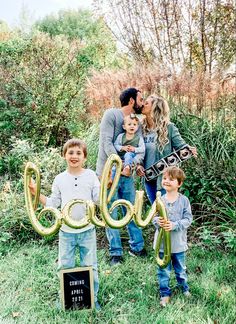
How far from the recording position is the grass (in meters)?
3.57

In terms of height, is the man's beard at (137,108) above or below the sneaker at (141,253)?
above

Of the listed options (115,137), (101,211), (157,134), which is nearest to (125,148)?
(115,137)

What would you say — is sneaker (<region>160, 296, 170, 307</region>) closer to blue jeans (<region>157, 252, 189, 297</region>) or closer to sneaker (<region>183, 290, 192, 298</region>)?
blue jeans (<region>157, 252, 189, 297</region>)

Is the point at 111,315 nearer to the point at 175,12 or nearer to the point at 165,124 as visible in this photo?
the point at 165,124

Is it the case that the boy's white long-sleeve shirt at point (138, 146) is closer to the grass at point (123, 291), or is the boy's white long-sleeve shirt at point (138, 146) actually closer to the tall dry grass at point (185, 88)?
the grass at point (123, 291)

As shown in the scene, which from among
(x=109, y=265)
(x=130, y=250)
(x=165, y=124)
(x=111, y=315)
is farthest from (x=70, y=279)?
(x=165, y=124)

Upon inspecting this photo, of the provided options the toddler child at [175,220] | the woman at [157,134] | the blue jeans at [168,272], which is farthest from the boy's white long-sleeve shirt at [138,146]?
the blue jeans at [168,272]

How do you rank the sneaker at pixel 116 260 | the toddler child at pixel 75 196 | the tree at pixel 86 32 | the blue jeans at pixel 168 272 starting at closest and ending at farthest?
1. the toddler child at pixel 75 196
2. the blue jeans at pixel 168 272
3. the sneaker at pixel 116 260
4. the tree at pixel 86 32

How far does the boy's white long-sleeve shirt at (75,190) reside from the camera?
11.4 ft

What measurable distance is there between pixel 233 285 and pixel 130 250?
1.22 m

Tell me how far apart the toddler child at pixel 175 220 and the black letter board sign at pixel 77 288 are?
2.08ft

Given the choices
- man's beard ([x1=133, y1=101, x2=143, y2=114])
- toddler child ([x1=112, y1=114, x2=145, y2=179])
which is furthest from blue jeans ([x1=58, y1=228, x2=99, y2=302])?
man's beard ([x1=133, y1=101, x2=143, y2=114])

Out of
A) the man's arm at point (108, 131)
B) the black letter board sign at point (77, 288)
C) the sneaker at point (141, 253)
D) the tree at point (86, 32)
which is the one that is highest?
the tree at point (86, 32)

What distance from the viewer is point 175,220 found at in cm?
370
